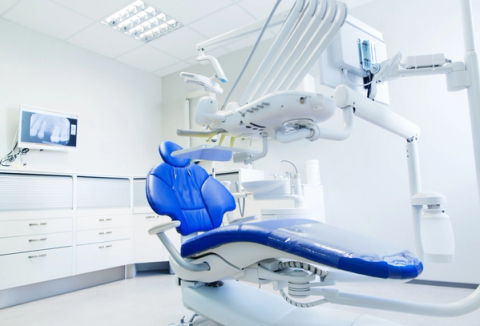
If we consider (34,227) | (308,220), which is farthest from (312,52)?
(34,227)

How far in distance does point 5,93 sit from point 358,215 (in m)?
3.99

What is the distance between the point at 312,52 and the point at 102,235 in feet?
9.77

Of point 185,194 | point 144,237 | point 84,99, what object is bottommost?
point 144,237

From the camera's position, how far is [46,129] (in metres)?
3.44

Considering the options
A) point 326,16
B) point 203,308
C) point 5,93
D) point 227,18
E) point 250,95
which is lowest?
point 203,308

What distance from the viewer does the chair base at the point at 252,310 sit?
113 cm

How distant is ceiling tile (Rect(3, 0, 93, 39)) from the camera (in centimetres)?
317

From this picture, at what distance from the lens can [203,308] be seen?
4.74ft

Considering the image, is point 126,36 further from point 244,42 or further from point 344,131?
point 344,131

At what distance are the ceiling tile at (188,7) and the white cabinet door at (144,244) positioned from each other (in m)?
2.36

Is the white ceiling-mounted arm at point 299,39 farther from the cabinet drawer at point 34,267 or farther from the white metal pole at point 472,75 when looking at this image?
the cabinet drawer at point 34,267

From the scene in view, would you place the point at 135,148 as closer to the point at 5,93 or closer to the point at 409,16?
the point at 5,93

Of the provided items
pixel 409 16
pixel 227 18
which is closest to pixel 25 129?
pixel 227 18

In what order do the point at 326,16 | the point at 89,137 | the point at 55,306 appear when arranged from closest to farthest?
1. the point at 326,16
2. the point at 55,306
3. the point at 89,137
